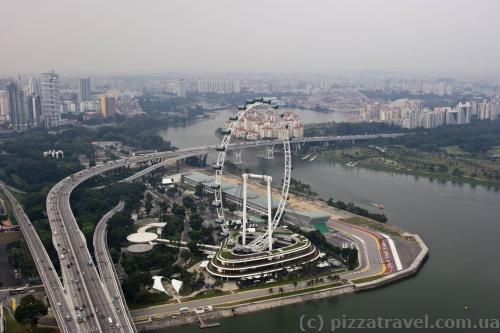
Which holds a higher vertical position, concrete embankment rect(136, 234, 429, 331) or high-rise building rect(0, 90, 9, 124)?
high-rise building rect(0, 90, 9, 124)

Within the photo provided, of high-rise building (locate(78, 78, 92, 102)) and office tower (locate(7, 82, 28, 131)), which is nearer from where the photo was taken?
office tower (locate(7, 82, 28, 131))

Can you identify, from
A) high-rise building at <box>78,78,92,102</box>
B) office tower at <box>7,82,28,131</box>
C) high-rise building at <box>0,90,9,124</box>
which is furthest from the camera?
high-rise building at <box>78,78,92,102</box>

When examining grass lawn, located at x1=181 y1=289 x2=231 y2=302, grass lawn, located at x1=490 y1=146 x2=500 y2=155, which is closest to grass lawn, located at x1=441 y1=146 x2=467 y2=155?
grass lawn, located at x1=490 y1=146 x2=500 y2=155

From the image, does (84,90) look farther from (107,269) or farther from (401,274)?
(401,274)

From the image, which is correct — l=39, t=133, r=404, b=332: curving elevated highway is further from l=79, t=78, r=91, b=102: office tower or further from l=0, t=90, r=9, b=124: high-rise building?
l=79, t=78, r=91, b=102: office tower

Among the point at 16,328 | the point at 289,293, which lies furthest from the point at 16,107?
the point at 289,293

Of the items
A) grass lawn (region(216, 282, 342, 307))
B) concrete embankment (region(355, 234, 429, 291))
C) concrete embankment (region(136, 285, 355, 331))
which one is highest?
concrete embankment (region(355, 234, 429, 291))

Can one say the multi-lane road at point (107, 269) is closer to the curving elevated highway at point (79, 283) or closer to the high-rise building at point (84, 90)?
the curving elevated highway at point (79, 283)
